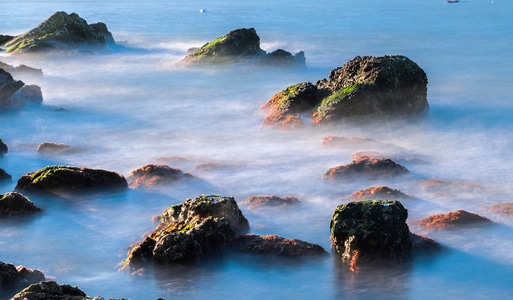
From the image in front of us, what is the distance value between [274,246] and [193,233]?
4.08 feet

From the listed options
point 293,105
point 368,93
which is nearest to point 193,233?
point 368,93

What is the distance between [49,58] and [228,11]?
110 feet

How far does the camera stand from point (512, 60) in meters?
35.4

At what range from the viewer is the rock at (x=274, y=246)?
11.7 m

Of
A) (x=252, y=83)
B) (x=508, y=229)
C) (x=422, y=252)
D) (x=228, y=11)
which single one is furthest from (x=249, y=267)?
(x=228, y=11)

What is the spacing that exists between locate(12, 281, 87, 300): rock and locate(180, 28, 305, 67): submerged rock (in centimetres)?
2432

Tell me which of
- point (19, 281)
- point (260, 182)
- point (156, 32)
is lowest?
point (19, 281)

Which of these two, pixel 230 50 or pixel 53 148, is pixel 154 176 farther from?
pixel 230 50

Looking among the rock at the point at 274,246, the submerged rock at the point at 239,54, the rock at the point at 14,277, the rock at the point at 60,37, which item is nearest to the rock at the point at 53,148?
the rock at the point at 274,246

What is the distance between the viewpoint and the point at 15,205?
13.6 m

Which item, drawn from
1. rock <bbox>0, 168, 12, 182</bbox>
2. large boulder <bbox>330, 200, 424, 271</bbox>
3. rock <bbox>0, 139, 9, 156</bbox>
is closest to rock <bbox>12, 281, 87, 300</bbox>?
large boulder <bbox>330, 200, 424, 271</bbox>

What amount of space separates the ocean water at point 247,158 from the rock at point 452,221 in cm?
21

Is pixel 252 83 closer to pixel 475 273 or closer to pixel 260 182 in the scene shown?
pixel 260 182

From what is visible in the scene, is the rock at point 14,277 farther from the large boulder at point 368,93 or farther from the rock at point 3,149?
the large boulder at point 368,93
